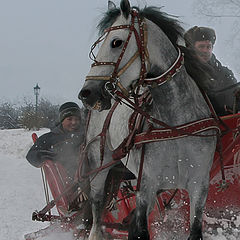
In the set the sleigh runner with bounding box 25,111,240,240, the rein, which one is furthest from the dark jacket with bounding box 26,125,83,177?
the rein

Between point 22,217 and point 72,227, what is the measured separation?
1595 millimetres

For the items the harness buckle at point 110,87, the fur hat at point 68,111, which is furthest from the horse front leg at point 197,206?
the fur hat at point 68,111

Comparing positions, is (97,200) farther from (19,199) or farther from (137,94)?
(19,199)

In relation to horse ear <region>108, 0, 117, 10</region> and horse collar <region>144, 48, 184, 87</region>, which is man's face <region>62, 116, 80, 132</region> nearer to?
horse ear <region>108, 0, 117, 10</region>

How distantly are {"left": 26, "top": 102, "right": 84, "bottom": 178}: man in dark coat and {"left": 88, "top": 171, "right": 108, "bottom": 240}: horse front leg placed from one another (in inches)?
23.0

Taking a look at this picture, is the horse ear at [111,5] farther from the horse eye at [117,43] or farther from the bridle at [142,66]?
the horse eye at [117,43]

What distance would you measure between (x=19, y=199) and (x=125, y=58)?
520 cm

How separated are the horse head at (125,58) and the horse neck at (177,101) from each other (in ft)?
0.43

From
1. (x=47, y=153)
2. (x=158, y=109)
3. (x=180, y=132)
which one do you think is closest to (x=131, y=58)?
(x=158, y=109)

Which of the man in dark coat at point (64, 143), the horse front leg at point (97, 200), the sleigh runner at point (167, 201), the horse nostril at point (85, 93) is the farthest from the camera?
the man in dark coat at point (64, 143)

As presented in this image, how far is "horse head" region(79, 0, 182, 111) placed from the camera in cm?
249

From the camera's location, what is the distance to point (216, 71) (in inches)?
153

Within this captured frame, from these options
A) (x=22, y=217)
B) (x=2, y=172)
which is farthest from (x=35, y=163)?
(x=2, y=172)

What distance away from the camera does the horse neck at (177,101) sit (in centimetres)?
275
